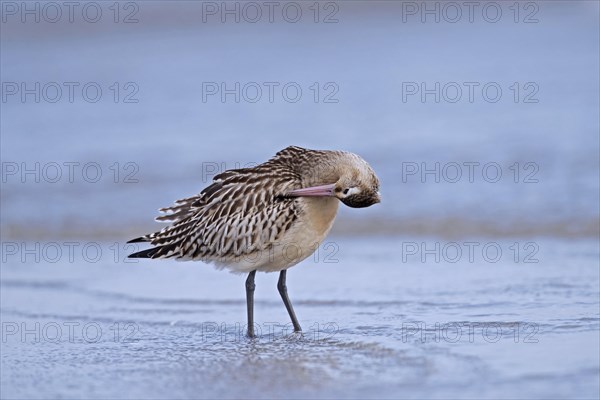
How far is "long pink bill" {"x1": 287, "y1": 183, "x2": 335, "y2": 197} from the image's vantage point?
26.8 feet

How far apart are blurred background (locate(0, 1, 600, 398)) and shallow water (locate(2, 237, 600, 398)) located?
3cm

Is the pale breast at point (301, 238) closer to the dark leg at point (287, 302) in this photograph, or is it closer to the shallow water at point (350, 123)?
the dark leg at point (287, 302)

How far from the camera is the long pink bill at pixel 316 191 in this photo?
26.8 feet

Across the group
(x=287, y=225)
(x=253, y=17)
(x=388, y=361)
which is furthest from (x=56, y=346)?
(x=253, y=17)

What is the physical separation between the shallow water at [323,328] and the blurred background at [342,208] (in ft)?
0.10

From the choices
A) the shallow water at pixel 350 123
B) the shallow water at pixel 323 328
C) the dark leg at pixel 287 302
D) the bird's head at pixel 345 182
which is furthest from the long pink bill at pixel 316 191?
the shallow water at pixel 350 123

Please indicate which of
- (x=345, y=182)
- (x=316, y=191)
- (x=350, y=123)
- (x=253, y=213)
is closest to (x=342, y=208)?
(x=350, y=123)

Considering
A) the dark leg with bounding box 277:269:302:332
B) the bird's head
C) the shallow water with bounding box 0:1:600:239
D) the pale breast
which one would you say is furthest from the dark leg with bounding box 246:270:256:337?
the shallow water with bounding box 0:1:600:239

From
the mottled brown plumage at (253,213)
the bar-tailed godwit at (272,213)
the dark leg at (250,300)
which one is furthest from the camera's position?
the dark leg at (250,300)

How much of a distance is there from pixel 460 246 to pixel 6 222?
5343 millimetres

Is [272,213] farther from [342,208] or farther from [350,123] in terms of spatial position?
[350,123]

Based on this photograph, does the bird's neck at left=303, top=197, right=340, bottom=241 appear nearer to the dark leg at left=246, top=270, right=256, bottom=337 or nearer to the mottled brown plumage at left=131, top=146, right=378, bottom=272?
the mottled brown plumage at left=131, top=146, right=378, bottom=272

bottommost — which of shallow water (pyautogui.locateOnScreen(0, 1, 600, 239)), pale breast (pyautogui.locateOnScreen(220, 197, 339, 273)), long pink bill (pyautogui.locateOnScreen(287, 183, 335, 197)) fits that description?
pale breast (pyautogui.locateOnScreen(220, 197, 339, 273))

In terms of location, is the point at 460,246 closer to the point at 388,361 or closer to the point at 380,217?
the point at 380,217
